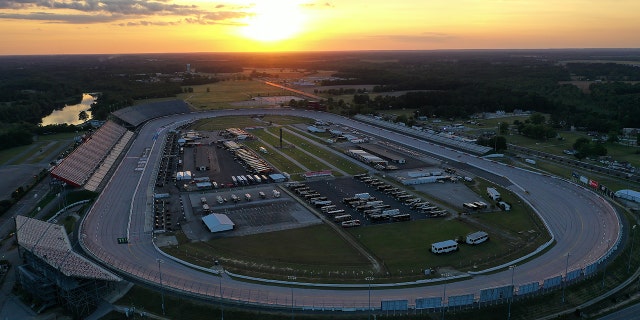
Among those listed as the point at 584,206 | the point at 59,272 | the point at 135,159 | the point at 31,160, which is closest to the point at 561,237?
the point at 584,206

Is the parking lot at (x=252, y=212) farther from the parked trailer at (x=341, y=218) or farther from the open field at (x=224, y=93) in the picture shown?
the open field at (x=224, y=93)

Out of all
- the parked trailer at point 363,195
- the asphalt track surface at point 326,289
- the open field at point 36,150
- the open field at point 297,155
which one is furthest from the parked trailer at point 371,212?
the open field at point 36,150

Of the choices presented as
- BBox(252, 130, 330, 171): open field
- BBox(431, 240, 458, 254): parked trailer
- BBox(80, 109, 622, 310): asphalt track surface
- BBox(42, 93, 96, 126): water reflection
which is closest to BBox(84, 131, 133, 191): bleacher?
BBox(80, 109, 622, 310): asphalt track surface

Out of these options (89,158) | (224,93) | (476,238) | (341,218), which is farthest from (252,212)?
(224,93)

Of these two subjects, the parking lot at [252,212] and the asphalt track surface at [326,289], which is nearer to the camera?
the asphalt track surface at [326,289]

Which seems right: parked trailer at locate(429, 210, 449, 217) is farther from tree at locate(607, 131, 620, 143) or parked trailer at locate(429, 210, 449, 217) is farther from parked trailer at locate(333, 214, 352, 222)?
tree at locate(607, 131, 620, 143)

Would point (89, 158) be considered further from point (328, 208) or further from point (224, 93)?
point (224, 93)
